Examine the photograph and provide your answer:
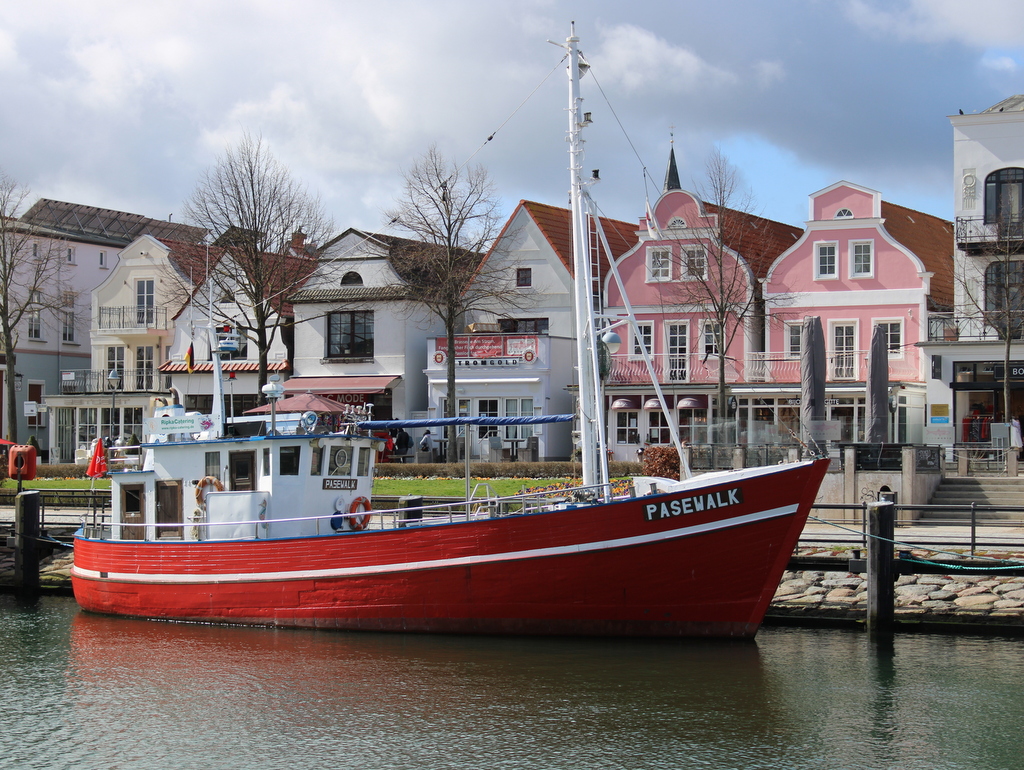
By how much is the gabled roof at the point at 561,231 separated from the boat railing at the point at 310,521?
2401 centimetres

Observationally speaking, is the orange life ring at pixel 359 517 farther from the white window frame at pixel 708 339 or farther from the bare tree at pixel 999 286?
the white window frame at pixel 708 339

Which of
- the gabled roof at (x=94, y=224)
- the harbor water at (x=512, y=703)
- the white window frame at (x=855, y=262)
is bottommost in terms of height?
the harbor water at (x=512, y=703)

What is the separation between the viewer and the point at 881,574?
19141mm

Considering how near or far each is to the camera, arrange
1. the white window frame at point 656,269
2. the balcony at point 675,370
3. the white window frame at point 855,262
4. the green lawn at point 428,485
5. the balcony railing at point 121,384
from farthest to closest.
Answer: the balcony railing at point 121,384
the white window frame at point 656,269
the balcony at point 675,370
the white window frame at point 855,262
the green lawn at point 428,485

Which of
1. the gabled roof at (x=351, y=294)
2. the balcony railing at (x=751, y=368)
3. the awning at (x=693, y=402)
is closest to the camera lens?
the balcony railing at (x=751, y=368)

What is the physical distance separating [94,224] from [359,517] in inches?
1682

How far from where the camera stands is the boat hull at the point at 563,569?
17984mm

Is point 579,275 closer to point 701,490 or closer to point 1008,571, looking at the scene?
point 701,490

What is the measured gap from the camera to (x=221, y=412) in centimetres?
2247

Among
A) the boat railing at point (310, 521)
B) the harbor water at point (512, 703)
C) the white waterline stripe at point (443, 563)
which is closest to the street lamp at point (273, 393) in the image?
the boat railing at point (310, 521)

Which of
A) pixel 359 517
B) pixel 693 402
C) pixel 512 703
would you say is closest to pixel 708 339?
pixel 693 402

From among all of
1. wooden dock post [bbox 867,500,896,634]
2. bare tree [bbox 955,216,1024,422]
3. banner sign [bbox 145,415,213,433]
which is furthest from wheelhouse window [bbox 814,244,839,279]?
banner sign [bbox 145,415,213,433]

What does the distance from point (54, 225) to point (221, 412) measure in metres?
38.4

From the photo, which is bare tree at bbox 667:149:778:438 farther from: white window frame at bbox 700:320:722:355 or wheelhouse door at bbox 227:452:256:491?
wheelhouse door at bbox 227:452:256:491
